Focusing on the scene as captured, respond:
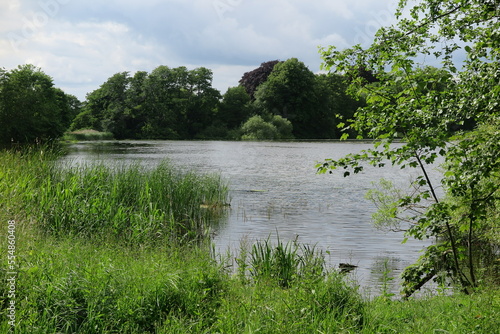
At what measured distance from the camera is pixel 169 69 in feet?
304

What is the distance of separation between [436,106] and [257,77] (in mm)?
93554

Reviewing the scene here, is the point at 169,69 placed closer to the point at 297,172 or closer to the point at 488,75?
the point at 297,172

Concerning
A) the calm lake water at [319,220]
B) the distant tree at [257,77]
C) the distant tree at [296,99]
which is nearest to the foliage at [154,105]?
the distant tree at [257,77]

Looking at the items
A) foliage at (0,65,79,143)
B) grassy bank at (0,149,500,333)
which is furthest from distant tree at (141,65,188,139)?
grassy bank at (0,149,500,333)

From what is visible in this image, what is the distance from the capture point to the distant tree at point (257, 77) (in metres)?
96.6

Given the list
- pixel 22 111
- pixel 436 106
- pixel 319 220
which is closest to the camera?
pixel 436 106

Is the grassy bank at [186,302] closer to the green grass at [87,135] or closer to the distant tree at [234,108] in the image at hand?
the green grass at [87,135]

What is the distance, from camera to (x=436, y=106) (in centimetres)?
542

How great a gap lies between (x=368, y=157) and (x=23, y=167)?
32.2ft

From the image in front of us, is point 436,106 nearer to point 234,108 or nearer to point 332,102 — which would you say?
point 234,108

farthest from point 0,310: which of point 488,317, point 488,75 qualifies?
point 488,75

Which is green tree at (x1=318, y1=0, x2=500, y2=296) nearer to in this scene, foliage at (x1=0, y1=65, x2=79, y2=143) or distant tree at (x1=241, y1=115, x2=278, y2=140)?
foliage at (x1=0, y1=65, x2=79, y2=143)

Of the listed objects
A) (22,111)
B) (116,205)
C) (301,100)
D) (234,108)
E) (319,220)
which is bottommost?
(319,220)

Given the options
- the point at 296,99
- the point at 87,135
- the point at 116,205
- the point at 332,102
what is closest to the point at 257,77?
the point at 296,99
